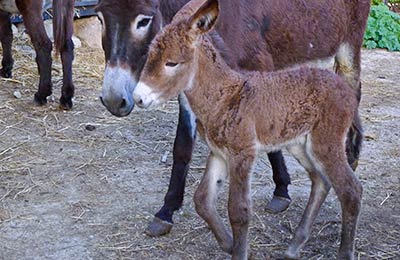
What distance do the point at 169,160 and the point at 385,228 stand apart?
5.05 feet

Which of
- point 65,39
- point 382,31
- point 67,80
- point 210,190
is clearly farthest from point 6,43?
point 382,31

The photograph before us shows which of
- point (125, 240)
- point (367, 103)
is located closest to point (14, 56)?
point (367, 103)

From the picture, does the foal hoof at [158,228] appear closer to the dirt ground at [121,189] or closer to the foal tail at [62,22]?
the dirt ground at [121,189]

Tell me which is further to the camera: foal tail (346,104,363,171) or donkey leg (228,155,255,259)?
foal tail (346,104,363,171)

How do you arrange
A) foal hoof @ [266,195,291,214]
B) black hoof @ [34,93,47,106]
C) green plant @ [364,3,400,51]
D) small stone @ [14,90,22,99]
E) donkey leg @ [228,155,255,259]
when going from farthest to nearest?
green plant @ [364,3,400,51], small stone @ [14,90,22,99], black hoof @ [34,93,47,106], foal hoof @ [266,195,291,214], donkey leg @ [228,155,255,259]

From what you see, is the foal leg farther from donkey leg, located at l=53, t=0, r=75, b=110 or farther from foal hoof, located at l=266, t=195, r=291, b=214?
donkey leg, located at l=53, t=0, r=75, b=110

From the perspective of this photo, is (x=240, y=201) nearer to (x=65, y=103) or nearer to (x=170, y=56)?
(x=170, y=56)

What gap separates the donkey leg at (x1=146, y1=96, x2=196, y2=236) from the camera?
11.7ft

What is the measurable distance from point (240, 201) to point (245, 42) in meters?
0.94

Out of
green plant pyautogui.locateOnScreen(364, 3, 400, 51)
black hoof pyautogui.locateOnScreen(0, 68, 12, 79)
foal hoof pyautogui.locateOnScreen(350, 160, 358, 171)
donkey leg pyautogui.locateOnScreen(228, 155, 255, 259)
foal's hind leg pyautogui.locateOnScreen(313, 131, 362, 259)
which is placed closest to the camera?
donkey leg pyautogui.locateOnScreen(228, 155, 255, 259)

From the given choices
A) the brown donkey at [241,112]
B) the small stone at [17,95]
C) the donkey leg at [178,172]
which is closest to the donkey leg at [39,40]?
the small stone at [17,95]

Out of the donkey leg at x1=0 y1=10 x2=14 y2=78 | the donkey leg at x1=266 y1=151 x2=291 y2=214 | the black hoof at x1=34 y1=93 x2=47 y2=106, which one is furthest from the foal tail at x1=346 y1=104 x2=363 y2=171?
the donkey leg at x1=0 y1=10 x2=14 y2=78

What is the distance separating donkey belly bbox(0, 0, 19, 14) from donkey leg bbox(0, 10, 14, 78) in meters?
0.24

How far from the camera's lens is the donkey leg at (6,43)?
6.14 metres
